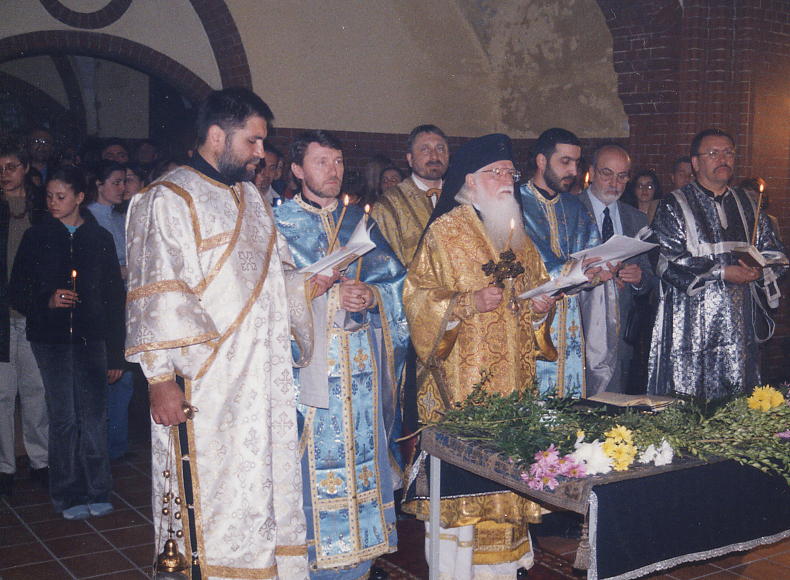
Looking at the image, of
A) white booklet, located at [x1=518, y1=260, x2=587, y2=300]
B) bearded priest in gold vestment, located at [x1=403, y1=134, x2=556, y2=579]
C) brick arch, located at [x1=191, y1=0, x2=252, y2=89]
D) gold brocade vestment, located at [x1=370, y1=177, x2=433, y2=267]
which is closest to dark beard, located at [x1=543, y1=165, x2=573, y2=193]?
gold brocade vestment, located at [x1=370, y1=177, x2=433, y2=267]

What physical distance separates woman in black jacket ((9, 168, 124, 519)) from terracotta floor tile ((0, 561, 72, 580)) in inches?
30.1

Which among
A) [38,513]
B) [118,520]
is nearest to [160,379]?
[118,520]

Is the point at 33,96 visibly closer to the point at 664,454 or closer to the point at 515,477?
the point at 515,477

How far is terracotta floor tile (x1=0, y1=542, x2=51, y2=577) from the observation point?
471cm

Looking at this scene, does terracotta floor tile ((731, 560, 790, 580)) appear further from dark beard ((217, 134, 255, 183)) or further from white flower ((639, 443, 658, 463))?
dark beard ((217, 134, 255, 183))

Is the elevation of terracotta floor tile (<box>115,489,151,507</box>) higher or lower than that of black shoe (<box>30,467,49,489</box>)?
lower

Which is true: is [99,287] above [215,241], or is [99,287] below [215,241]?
below

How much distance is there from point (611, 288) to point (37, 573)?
3.67 m

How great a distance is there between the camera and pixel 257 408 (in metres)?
3.47

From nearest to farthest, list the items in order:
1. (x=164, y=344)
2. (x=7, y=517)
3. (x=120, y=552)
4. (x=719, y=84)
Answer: (x=164, y=344) → (x=120, y=552) → (x=7, y=517) → (x=719, y=84)

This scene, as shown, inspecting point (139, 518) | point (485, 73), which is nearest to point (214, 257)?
point (139, 518)

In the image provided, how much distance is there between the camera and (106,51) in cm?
917

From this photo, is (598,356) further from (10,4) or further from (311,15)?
(10,4)

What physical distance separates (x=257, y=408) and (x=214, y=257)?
2.02 ft
